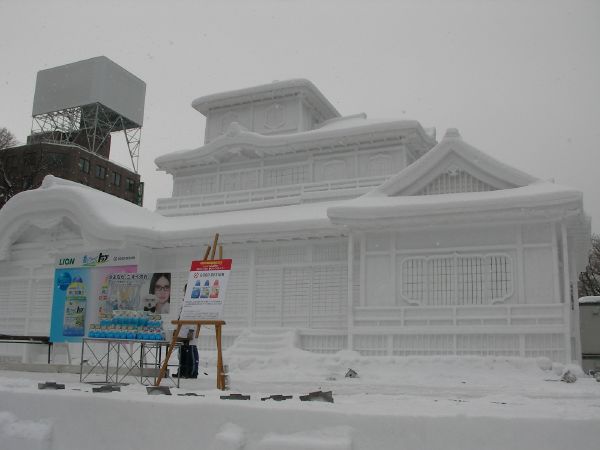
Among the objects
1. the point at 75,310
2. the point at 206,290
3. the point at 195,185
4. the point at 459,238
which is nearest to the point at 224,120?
the point at 195,185

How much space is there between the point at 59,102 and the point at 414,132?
1697 inches

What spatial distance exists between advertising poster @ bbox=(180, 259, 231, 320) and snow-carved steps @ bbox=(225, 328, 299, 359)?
654 cm

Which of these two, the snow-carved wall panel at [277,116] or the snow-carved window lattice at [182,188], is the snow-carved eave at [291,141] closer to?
the snow-carved window lattice at [182,188]

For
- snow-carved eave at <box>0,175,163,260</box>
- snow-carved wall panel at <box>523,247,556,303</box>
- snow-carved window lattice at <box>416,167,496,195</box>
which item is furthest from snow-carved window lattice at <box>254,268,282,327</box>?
snow-carved wall panel at <box>523,247,556,303</box>

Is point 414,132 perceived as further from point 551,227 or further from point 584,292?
point 584,292

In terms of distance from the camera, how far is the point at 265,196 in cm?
2245

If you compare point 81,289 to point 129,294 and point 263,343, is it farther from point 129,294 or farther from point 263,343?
point 263,343

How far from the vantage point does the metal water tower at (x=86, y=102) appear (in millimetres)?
54156

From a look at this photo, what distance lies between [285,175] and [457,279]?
30.8ft

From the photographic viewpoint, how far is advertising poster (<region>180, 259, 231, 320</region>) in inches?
408

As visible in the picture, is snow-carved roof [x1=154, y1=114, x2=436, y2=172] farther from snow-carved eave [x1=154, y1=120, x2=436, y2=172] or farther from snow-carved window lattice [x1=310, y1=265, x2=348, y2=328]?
snow-carved window lattice [x1=310, y1=265, x2=348, y2=328]

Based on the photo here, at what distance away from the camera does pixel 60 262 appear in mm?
20594

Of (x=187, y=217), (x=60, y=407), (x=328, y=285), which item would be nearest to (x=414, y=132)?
(x=328, y=285)

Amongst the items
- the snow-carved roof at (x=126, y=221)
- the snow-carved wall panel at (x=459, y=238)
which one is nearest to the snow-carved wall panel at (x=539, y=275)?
the snow-carved wall panel at (x=459, y=238)
